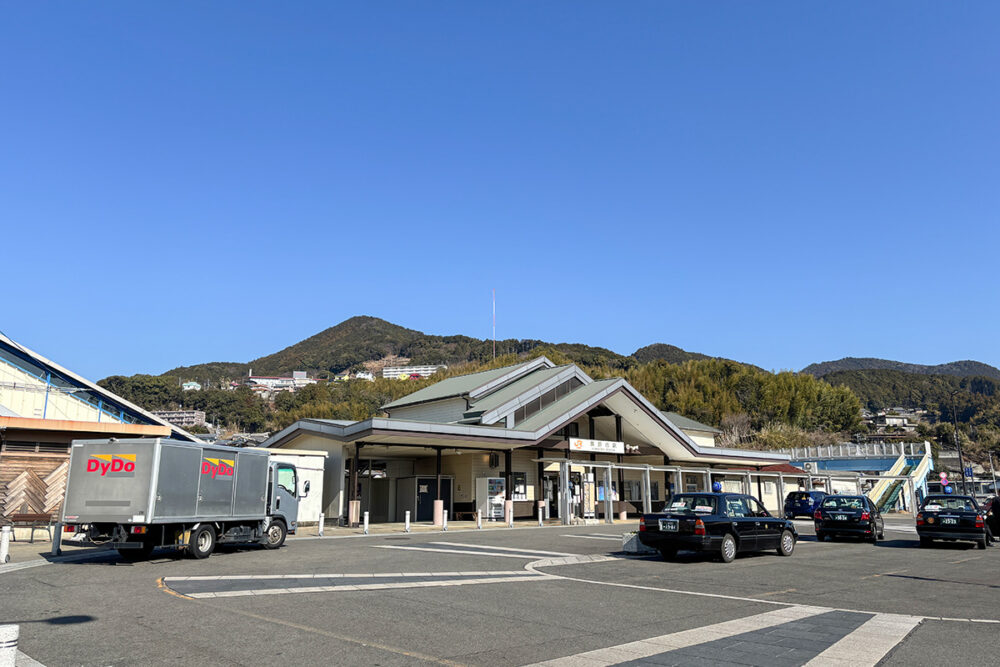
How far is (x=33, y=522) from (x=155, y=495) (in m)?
11.1

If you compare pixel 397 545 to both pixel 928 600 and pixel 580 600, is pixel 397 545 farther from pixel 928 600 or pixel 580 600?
pixel 928 600

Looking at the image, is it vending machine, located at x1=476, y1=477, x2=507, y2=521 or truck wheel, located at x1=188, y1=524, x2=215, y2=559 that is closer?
truck wheel, located at x1=188, y1=524, x2=215, y2=559

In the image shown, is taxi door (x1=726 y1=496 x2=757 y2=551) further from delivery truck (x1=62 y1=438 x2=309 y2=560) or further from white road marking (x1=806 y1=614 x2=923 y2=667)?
delivery truck (x1=62 y1=438 x2=309 y2=560)

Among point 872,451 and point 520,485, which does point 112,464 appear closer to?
point 520,485

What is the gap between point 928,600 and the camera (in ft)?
35.2

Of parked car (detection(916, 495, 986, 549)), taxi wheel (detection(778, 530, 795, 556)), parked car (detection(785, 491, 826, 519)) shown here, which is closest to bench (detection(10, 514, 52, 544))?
taxi wheel (detection(778, 530, 795, 556))

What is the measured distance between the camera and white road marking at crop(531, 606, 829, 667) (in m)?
6.66

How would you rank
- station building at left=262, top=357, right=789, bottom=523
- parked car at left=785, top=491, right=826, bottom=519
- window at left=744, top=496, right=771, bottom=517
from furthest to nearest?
parked car at left=785, top=491, right=826, bottom=519 < station building at left=262, top=357, right=789, bottom=523 < window at left=744, top=496, right=771, bottom=517

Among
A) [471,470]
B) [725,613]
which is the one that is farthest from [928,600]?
[471,470]

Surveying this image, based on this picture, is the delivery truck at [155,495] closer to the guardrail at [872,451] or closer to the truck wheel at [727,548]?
the truck wheel at [727,548]

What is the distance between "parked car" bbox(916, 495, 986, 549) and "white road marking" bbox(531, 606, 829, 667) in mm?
13898

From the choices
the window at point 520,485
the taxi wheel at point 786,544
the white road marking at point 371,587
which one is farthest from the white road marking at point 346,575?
the window at point 520,485

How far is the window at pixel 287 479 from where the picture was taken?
20.8 meters

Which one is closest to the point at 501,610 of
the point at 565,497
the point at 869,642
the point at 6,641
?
the point at 869,642
